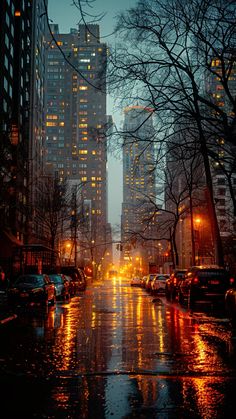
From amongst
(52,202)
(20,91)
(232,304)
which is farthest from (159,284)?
(20,91)

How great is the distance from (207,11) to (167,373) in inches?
628

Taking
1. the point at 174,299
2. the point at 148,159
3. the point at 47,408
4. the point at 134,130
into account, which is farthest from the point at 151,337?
the point at 174,299

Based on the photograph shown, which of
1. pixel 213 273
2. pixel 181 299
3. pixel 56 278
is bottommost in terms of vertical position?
pixel 181 299

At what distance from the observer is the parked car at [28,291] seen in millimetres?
24203

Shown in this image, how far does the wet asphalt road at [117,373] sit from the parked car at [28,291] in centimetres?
927

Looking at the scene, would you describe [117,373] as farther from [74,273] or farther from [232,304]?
[74,273]

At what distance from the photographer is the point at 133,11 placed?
2130cm

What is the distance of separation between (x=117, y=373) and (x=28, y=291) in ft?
55.0

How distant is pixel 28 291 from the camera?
2428cm

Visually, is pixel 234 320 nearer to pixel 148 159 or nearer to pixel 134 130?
pixel 134 130

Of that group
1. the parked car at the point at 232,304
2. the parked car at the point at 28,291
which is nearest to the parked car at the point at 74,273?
the parked car at the point at 28,291

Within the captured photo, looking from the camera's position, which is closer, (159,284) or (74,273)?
(159,284)

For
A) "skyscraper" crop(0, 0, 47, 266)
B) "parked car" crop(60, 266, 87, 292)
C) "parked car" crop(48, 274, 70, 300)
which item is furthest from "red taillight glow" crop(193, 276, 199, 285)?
"parked car" crop(60, 266, 87, 292)

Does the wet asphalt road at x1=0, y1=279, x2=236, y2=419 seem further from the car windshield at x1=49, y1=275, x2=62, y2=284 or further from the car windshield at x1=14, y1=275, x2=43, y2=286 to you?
the car windshield at x1=49, y1=275, x2=62, y2=284
